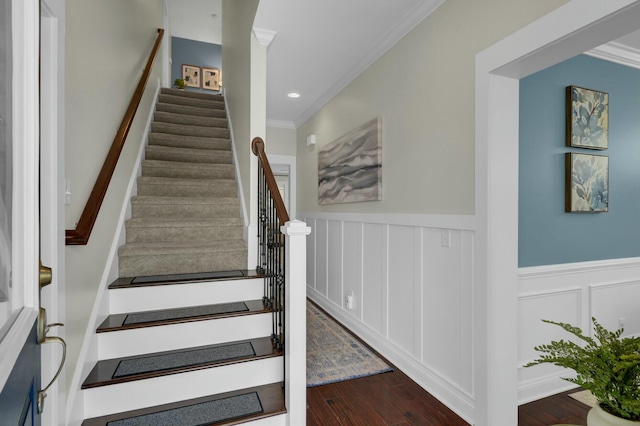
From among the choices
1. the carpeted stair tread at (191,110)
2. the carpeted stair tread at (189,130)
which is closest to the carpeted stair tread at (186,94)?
the carpeted stair tread at (191,110)

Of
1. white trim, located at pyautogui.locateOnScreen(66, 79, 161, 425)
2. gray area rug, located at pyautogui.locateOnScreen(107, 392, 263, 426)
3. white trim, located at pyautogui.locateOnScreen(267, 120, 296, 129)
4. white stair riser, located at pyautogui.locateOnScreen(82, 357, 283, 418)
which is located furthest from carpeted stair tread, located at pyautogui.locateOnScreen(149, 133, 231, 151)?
gray area rug, located at pyautogui.locateOnScreen(107, 392, 263, 426)

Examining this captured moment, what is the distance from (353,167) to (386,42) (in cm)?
116

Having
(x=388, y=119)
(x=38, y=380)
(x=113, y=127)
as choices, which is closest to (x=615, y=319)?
(x=388, y=119)

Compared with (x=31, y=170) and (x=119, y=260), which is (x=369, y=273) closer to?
(x=119, y=260)

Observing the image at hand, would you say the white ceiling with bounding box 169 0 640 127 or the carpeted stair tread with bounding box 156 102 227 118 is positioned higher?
the white ceiling with bounding box 169 0 640 127

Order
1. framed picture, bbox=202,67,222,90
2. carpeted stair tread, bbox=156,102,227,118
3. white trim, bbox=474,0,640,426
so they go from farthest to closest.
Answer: framed picture, bbox=202,67,222,90 → carpeted stair tread, bbox=156,102,227,118 → white trim, bbox=474,0,640,426

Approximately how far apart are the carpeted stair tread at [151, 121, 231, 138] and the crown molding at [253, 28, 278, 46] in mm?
1602

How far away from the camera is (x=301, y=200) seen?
4980mm

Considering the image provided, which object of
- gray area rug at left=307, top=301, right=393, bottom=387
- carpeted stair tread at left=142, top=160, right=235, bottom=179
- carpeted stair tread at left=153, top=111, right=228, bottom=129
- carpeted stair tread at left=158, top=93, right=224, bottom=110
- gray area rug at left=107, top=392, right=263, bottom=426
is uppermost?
carpeted stair tread at left=158, top=93, right=224, bottom=110

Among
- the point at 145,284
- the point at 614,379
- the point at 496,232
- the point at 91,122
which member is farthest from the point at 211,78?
the point at 614,379

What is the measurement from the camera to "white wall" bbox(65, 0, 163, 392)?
1524mm

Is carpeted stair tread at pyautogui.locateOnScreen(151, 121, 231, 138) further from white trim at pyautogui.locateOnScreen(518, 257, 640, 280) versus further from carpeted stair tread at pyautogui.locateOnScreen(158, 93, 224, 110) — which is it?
white trim at pyautogui.locateOnScreen(518, 257, 640, 280)

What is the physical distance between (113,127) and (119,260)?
947mm

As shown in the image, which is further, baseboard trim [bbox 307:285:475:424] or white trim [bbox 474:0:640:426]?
baseboard trim [bbox 307:285:475:424]
